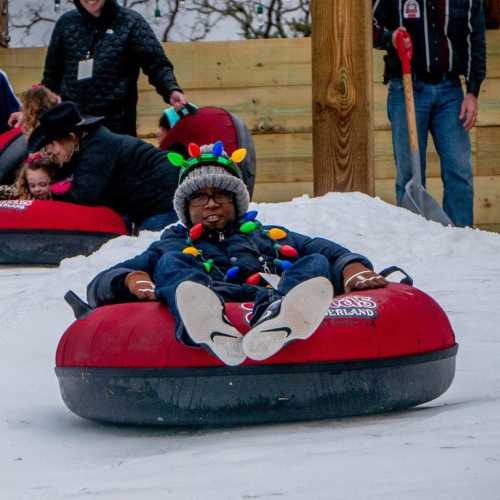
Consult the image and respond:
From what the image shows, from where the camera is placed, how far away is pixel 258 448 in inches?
138

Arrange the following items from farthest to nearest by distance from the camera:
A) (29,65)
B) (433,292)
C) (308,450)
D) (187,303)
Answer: (29,65), (433,292), (187,303), (308,450)

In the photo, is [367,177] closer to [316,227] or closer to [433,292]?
[316,227]

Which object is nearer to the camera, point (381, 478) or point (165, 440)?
point (381, 478)

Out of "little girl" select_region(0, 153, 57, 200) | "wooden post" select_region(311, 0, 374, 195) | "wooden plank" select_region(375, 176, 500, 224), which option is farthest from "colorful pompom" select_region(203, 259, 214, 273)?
"wooden plank" select_region(375, 176, 500, 224)

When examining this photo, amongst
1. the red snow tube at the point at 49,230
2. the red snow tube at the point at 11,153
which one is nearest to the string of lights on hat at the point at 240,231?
the red snow tube at the point at 49,230

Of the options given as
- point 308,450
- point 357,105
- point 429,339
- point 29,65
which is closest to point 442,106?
point 357,105

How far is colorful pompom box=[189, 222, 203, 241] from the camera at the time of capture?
14.7ft

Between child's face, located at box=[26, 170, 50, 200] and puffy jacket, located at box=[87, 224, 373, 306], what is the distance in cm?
306

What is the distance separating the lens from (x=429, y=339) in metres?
4.00

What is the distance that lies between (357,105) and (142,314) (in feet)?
11.4

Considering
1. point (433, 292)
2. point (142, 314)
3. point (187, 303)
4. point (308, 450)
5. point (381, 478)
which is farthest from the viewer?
point (433, 292)

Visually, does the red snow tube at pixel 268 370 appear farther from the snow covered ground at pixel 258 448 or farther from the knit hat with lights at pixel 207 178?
the knit hat with lights at pixel 207 178

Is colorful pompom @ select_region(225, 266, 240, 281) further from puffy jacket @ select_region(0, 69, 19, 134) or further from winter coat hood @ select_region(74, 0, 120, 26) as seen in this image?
puffy jacket @ select_region(0, 69, 19, 134)

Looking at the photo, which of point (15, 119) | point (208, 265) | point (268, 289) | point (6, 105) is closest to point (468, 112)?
point (15, 119)
